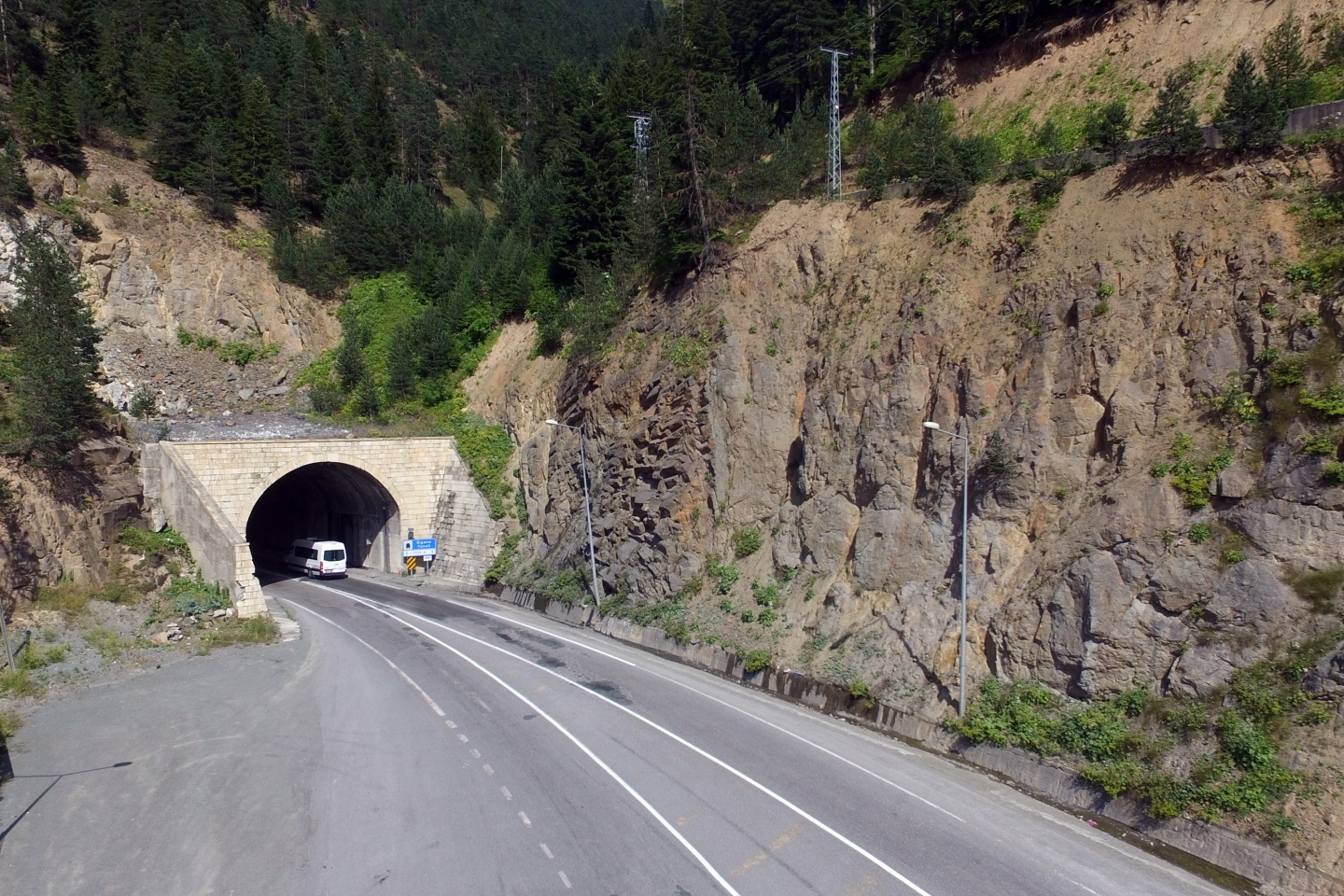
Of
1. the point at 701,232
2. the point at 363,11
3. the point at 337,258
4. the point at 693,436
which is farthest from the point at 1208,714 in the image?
the point at 363,11

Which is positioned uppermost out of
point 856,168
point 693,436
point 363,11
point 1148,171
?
point 363,11

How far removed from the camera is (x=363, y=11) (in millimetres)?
92500

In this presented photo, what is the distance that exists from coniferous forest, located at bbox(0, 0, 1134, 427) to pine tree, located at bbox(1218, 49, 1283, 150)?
45.5 feet

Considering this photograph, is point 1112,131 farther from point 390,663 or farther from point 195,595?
point 195,595

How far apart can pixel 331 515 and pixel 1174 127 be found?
146 ft

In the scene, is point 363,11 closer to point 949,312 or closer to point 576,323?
point 576,323

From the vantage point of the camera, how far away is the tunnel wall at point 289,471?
3116 cm

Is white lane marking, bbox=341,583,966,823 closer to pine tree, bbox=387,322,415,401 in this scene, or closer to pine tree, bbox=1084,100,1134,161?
pine tree, bbox=387,322,415,401

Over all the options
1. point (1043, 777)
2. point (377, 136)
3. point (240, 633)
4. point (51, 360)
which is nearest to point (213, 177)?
point (377, 136)

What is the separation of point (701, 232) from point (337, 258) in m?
28.0

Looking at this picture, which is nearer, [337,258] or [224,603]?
[224,603]

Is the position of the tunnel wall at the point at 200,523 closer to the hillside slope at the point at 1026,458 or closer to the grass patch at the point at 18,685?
the grass patch at the point at 18,685

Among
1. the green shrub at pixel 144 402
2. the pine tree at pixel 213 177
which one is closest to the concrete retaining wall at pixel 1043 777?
the green shrub at pixel 144 402

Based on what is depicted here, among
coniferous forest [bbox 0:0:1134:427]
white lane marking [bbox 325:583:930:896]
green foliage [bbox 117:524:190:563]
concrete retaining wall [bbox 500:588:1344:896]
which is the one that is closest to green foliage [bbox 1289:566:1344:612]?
concrete retaining wall [bbox 500:588:1344:896]
